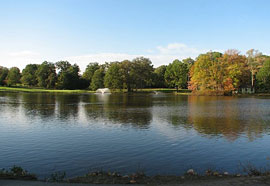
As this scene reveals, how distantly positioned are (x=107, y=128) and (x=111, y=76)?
9499cm

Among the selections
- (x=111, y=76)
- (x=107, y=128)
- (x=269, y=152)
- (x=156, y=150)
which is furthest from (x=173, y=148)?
(x=111, y=76)

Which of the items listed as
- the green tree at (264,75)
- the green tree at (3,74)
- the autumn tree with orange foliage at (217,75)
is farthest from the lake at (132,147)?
the green tree at (3,74)

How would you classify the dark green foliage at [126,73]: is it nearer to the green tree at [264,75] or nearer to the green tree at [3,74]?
the green tree at [264,75]

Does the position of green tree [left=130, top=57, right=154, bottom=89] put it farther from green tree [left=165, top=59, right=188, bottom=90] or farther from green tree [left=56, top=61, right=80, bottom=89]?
green tree [left=56, top=61, right=80, bottom=89]

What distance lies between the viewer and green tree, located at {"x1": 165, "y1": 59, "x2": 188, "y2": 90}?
121 m

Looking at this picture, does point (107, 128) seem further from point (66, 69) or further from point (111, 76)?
point (66, 69)

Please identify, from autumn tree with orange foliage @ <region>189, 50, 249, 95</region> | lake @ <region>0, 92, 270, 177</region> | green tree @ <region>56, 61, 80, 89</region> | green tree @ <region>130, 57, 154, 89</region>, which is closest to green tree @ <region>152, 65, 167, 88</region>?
green tree @ <region>130, 57, 154, 89</region>

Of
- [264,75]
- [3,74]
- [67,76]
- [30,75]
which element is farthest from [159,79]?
[3,74]

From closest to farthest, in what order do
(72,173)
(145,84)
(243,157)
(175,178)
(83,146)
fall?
(175,178), (72,173), (243,157), (83,146), (145,84)

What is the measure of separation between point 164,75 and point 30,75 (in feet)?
238

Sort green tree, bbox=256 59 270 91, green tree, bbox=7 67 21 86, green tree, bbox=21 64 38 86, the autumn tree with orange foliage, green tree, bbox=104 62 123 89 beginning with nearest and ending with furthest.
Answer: the autumn tree with orange foliage, green tree, bbox=256 59 270 91, green tree, bbox=104 62 123 89, green tree, bbox=21 64 38 86, green tree, bbox=7 67 21 86

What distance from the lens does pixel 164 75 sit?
134875 millimetres

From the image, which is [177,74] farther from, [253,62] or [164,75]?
[253,62]

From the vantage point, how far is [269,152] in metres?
15.3
